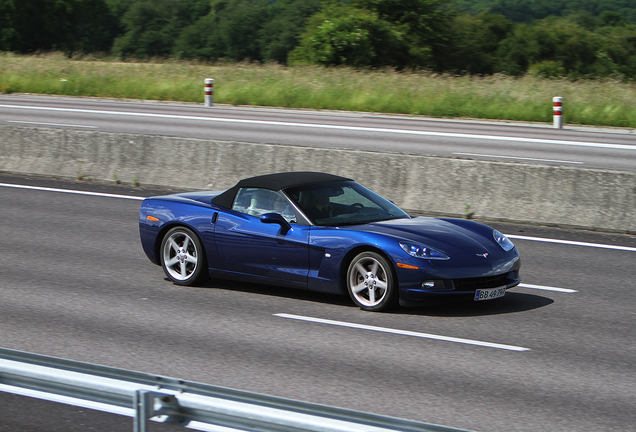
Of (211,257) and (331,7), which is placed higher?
(331,7)

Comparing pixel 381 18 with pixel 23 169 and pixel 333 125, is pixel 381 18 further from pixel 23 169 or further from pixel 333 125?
pixel 23 169

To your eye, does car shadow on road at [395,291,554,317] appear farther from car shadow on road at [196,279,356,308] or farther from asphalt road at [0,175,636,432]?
car shadow on road at [196,279,356,308]

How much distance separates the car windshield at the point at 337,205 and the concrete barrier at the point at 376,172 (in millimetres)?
4337

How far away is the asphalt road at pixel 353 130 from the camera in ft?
65.3

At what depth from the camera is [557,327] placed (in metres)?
7.13

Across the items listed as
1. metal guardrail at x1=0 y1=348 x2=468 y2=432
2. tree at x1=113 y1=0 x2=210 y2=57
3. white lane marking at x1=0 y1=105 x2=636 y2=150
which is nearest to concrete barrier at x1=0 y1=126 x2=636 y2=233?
white lane marking at x1=0 y1=105 x2=636 y2=150

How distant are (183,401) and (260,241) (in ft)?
17.1

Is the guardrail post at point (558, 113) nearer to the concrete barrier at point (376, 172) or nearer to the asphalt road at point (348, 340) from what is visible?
the concrete barrier at point (376, 172)

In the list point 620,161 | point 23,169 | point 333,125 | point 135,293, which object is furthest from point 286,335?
point 333,125

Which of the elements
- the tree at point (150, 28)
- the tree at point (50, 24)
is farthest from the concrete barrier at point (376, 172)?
the tree at point (150, 28)

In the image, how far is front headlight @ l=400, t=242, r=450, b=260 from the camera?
736 cm

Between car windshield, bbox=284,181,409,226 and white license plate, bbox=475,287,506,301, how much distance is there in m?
1.35

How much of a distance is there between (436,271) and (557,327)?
1158 millimetres

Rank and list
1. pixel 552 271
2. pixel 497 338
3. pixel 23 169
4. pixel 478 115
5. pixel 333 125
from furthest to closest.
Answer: pixel 478 115
pixel 333 125
pixel 23 169
pixel 552 271
pixel 497 338
